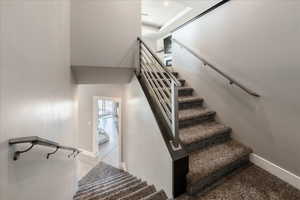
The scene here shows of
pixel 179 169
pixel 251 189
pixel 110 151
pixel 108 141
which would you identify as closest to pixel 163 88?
pixel 179 169

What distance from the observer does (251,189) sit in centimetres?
166

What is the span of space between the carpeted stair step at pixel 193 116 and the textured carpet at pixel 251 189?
0.82 metres

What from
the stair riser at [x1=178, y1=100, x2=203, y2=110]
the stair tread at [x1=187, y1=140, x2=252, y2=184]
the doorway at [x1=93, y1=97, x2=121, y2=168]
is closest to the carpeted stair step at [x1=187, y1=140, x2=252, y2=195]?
the stair tread at [x1=187, y1=140, x2=252, y2=184]

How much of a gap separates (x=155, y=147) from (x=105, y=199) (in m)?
0.89

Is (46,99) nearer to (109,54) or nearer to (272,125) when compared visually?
Result: (109,54)

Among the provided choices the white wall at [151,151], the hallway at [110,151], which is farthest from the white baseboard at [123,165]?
the white wall at [151,151]

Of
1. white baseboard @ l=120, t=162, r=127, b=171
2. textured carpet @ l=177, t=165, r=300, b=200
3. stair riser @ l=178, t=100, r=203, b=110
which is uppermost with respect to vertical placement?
stair riser @ l=178, t=100, r=203, b=110

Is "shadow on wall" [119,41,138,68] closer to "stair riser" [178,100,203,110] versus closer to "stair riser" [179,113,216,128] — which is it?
"stair riser" [178,100,203,110]

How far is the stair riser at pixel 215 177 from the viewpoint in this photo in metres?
1.57

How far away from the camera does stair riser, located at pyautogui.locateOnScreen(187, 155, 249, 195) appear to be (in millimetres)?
1569

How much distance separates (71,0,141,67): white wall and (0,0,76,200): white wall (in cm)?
100

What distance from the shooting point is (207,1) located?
2.66m

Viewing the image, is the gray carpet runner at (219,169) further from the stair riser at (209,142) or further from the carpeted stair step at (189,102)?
the carpeted stair step at (189,102)

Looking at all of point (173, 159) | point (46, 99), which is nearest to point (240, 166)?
point (173, 159)
